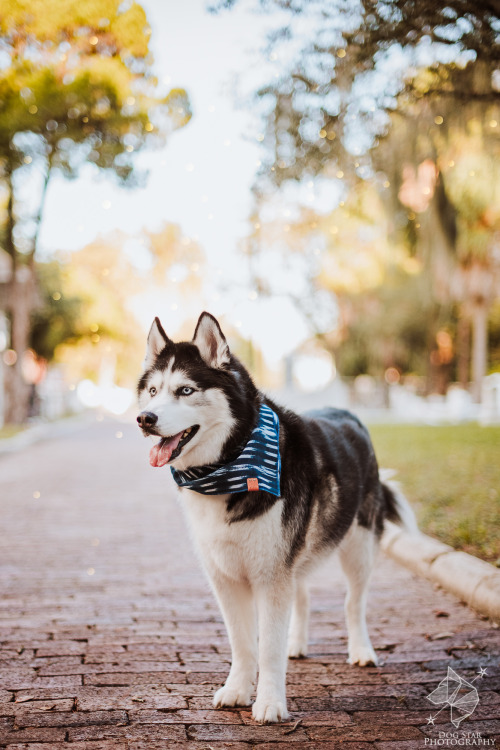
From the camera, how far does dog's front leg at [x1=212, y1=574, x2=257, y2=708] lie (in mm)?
3230

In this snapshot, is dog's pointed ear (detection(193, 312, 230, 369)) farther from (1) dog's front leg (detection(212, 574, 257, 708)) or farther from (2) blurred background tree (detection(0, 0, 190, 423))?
(2) blurred background tree (detection(0, 0, 190, 423))

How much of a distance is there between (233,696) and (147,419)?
129cm

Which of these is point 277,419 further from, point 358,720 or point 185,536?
point 185,536

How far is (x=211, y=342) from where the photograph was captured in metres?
3.15

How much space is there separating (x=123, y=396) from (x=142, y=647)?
42713 millimetres

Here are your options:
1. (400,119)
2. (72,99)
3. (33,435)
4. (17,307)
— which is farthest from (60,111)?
(400,119)

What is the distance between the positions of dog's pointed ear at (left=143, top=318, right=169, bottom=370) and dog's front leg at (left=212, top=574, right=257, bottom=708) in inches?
39.5

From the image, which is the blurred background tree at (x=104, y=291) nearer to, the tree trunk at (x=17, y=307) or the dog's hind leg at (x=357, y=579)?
the tree trunk at (x=17, y=307)

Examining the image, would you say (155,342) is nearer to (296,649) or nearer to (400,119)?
(296,649)

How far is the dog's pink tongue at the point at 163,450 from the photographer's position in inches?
117

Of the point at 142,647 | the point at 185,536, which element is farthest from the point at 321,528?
the point at 185,536

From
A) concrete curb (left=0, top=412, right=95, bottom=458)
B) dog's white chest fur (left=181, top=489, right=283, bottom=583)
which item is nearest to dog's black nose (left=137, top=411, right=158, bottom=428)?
dog's white chest fur (left=181, top=489, right=283, bottom=583)

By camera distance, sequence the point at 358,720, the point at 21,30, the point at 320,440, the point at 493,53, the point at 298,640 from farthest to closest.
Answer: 1. the point at 21,30
2. the point at 493,53
3. the point at 298,640
4. the point at 320,440
5. the point at 358,720

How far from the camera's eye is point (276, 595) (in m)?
3.08
